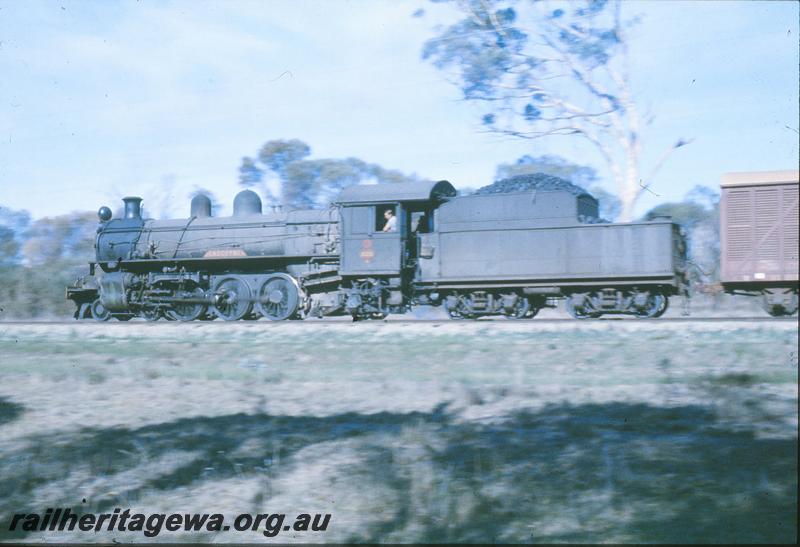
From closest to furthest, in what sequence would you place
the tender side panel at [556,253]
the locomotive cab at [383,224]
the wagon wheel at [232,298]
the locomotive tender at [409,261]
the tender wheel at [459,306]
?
the tender side panel at [556,253] < the locomotive tender at [409,261] < the locomotive cab at [383,224] < the tender wheel at [459,306] < the wagon wheel at [232,298]

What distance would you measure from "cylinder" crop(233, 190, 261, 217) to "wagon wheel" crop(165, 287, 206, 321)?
2.78m

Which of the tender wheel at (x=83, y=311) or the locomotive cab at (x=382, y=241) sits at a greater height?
the locomotive cab at (x=382, y=241)

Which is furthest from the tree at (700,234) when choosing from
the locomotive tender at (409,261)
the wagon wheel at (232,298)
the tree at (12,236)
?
the tree at (12,236)

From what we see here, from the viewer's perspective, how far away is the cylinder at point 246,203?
67.9 feet

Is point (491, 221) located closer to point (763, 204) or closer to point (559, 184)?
point (559, 184)

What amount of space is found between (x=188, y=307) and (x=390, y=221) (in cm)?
642

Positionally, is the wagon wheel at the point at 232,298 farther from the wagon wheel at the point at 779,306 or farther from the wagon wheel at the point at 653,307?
the wagon wheel at the point at 779,306

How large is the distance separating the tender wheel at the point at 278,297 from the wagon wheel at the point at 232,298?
1.19ft

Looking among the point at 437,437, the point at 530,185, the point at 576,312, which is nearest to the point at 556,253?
the point at 576,312

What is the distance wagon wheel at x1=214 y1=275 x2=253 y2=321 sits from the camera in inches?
730

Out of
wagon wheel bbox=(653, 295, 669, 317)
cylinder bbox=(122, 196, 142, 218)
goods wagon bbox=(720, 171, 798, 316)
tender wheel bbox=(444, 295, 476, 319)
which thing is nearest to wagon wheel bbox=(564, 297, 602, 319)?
wagon wheel bbox=(653, 295, 669, 317)

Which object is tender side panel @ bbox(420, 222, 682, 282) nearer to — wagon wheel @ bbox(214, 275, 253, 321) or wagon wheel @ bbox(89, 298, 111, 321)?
wagon wheel @ bbox(214, 275, 253, 321)

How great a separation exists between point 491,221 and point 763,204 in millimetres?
5832

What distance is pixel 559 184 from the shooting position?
16828 millimetres
